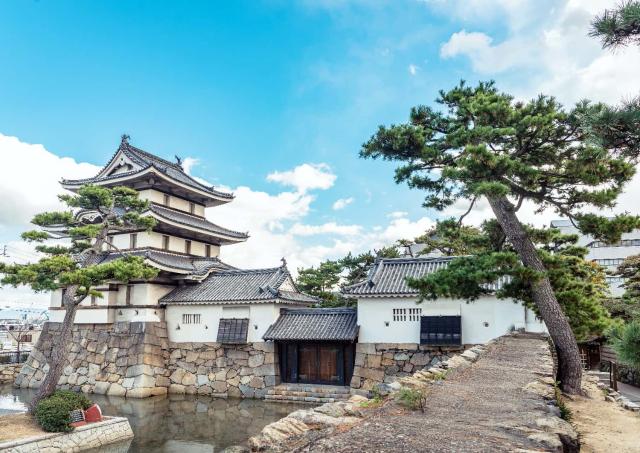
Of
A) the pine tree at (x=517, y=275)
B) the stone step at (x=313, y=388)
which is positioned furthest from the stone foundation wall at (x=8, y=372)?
the pine tree at (x=517, y=275)

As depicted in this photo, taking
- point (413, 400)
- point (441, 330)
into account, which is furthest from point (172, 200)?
point (413, 400)

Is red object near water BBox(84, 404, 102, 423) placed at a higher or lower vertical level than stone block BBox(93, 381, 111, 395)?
higher

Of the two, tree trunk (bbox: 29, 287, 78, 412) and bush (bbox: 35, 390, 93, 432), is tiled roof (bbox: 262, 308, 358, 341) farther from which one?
bush (bbox: 35, 390, 93, 432)

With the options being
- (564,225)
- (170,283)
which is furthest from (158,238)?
(564,225)

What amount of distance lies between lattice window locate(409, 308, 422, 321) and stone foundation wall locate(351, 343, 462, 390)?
1.00 m

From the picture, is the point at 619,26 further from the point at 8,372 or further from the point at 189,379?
the point at 8,372

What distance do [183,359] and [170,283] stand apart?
13.4 ft

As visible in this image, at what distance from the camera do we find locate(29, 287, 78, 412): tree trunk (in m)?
12.5

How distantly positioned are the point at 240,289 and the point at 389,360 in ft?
25.7

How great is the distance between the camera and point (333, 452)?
11.1ft

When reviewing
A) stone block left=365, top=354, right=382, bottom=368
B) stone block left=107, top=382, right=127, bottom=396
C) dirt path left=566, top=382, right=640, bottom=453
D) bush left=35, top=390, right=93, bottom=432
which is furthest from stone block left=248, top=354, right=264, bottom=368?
dirt path left=566, top=382, right=640, bottom=453

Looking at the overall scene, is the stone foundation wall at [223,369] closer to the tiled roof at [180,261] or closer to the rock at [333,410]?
the tiled roof at [180,261]

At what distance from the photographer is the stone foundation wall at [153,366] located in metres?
19.2

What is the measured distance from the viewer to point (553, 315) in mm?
9492
